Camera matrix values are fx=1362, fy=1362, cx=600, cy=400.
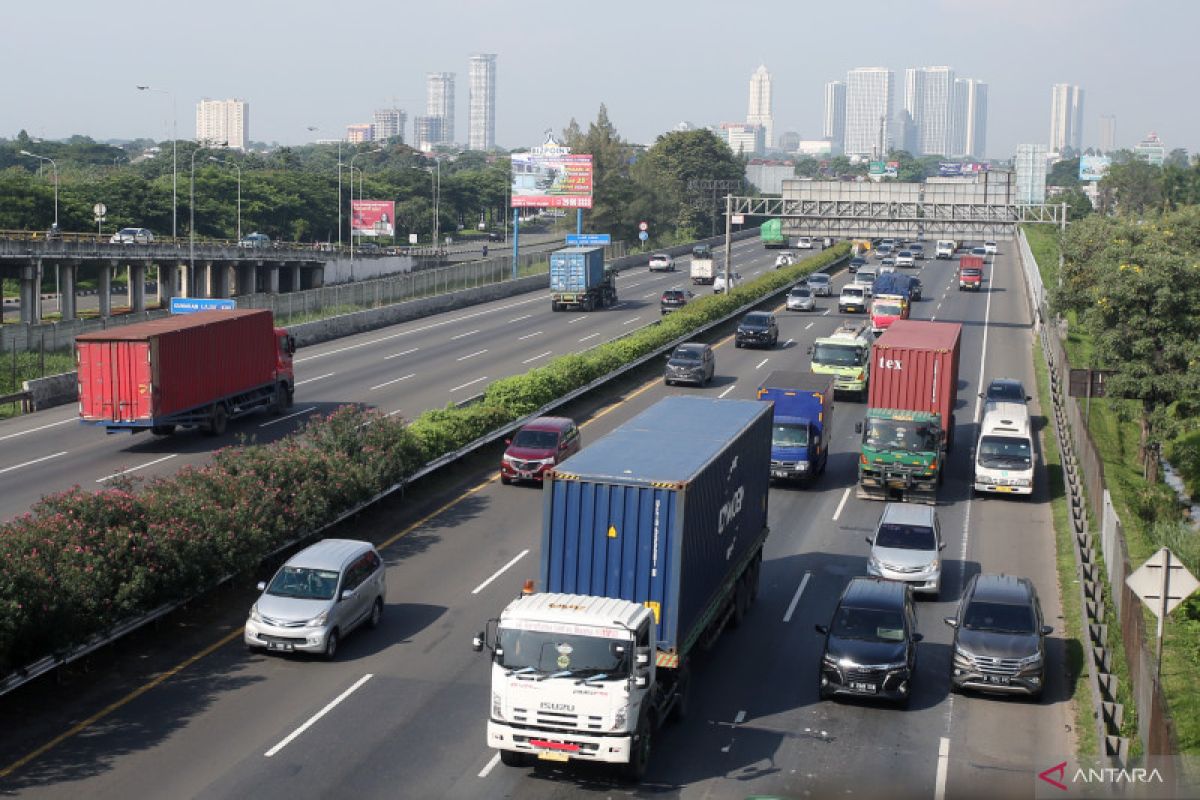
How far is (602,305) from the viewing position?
78125 millimetres

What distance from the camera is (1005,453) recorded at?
3528 cm

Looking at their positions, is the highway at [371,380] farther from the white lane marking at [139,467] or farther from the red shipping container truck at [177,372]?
the red shipping container truck at [177,372]

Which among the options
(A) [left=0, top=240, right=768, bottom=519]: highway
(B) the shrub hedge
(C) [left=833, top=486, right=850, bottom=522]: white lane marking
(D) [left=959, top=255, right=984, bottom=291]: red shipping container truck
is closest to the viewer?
(B) the shrub hedge

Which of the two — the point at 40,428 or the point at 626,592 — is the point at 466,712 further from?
the point at 40,428

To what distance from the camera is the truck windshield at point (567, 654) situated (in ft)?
54.2

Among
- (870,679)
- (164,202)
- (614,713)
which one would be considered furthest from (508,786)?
(164,202)

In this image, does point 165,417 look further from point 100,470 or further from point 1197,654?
point 1197,654

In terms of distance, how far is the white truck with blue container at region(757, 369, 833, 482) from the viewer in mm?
35344

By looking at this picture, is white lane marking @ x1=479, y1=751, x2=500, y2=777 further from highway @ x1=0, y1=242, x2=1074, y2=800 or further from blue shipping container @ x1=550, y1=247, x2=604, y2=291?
blue shipping container @ x1=550, y1=247, x2=604, y2=291

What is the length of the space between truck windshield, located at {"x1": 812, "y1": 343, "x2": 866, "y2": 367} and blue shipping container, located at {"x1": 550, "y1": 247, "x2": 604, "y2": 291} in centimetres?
2776

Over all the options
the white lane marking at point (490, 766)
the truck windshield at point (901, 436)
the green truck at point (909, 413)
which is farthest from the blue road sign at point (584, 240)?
the white lane marking at point (490, 766)

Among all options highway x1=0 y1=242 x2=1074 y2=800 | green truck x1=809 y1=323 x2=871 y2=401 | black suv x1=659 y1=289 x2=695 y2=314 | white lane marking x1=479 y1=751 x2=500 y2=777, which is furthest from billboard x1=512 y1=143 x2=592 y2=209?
white lane marking x1=479 y1=751 x2=500 y2=777

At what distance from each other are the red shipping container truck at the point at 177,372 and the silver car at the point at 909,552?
20053 mm

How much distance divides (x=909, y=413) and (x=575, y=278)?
4173 cm
